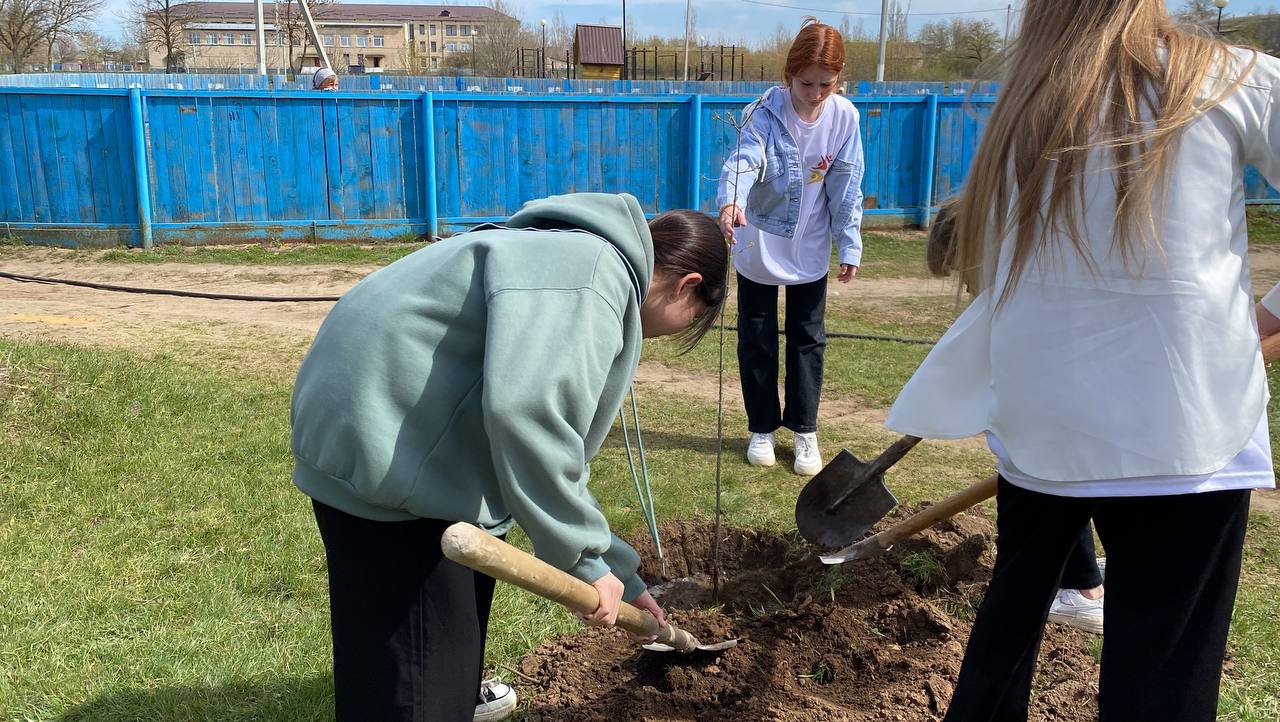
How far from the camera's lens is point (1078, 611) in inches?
118

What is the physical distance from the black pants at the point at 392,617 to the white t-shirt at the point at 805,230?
2.80 metres

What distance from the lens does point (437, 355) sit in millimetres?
1759

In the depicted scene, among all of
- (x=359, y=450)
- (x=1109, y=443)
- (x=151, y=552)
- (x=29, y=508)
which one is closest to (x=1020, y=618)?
(x=1109, y=443)

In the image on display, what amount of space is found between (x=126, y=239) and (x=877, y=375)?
9016 mm

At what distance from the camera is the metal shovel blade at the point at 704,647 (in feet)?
8.71

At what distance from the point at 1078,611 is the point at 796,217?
210cm

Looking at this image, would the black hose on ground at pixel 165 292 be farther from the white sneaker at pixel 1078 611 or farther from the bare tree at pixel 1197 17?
the bare tree at pixel 1197 17

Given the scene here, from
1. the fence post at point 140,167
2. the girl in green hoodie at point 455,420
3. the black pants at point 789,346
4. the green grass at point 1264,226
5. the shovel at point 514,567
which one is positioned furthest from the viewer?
the green grass at point 1264,226

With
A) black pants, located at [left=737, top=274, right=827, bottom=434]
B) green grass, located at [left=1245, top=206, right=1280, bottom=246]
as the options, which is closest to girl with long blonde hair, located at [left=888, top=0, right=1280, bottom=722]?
black pants, located at [left=737, top=274, right=827, bottom=434]

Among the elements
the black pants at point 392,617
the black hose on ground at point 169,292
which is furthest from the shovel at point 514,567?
the black hose on ground at point 169,292

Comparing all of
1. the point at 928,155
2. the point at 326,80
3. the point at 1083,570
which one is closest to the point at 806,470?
the point at 1083,570

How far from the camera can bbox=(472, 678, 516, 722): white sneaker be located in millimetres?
2629

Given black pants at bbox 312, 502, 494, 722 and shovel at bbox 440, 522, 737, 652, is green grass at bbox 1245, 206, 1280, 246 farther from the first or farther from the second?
black pants at bbox 312, 502, 494, 722

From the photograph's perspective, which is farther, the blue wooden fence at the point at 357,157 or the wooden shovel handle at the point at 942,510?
the blue wooden fence at the point at 357,157
